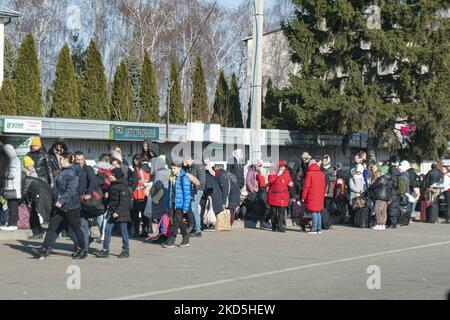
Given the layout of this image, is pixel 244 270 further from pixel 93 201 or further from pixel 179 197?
pixel 179 197

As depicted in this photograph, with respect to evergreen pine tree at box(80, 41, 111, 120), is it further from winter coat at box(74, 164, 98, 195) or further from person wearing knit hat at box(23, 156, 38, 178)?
winter coat at box(74, 164, 98, 195)

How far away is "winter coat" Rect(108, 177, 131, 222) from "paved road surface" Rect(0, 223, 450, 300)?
77cm

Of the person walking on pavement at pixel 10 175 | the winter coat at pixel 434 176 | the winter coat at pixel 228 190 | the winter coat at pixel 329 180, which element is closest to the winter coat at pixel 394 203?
the winter coat at pixel 329 180

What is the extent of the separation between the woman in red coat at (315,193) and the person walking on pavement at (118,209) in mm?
6793

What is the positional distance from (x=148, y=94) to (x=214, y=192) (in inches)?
1017

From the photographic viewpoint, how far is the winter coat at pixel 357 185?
23.1 meters

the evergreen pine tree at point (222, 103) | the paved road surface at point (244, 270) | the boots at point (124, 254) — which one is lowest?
the paved road surface at point (244, 270)

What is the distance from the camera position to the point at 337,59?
118ft

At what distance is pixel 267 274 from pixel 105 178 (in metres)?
4.76

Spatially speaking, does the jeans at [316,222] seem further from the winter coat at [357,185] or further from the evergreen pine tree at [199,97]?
the evergreen pine tree at [199,97]

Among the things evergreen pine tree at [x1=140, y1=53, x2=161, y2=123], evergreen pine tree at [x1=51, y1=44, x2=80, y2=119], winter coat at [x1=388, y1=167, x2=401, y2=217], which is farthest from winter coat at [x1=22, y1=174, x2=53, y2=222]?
evergreen pine tree at [x1=140, y1=53, x2=161, y2=123]

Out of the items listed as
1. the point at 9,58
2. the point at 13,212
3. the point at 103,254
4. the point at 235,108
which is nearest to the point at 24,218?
the point at 13,212

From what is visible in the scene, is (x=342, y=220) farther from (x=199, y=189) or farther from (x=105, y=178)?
(x=105, y=178)
